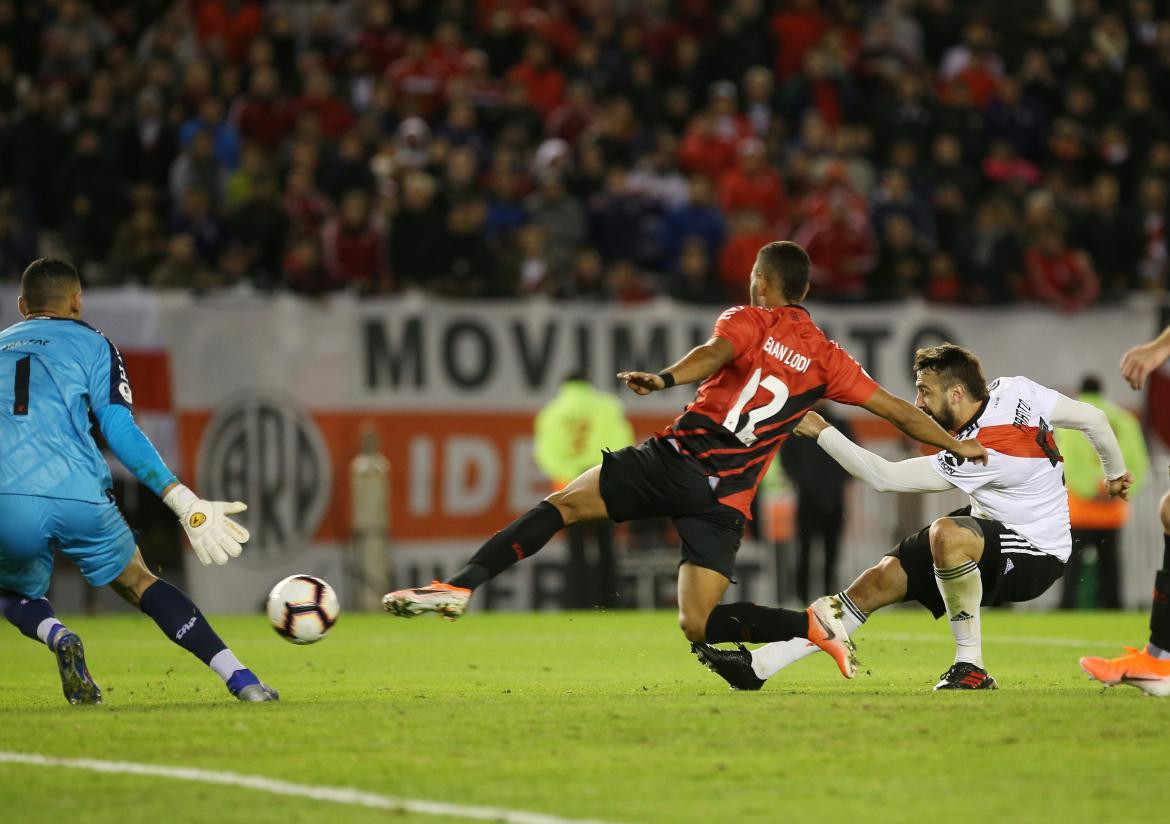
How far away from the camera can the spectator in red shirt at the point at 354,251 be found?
1731cm

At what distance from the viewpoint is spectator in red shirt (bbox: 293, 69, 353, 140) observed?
18.5 metres

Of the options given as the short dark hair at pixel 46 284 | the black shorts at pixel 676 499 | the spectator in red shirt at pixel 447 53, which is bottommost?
the black shorts at pixel 676 499

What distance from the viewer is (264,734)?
6930 mm

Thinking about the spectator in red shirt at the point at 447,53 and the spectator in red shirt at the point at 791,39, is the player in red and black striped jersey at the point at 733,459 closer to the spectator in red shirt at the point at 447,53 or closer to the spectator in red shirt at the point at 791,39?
the spectator in red shirt at the point at 447,53

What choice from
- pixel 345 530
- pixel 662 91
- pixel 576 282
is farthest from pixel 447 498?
pixel 662 91

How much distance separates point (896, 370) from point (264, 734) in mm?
12568

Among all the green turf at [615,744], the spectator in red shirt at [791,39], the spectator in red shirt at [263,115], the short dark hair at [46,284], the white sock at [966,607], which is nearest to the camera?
the green turf at [615,744]

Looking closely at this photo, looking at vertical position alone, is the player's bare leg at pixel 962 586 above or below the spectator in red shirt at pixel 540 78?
below

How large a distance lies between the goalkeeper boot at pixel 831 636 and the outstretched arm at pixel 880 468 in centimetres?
92

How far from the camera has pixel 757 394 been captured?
8.46 metres

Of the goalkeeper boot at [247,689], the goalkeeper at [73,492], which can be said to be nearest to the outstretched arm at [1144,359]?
the goalkeeper at [73,492]

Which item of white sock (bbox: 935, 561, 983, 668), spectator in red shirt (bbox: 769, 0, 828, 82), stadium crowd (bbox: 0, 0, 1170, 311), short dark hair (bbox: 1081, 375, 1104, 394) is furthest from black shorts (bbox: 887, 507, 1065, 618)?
spectator in red shirt (bbox: 769, 0, 828, 82)

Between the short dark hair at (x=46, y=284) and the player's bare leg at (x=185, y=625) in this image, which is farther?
the short dark hair at (x=46, y=284)

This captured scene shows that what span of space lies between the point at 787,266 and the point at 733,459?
937 millimetres
